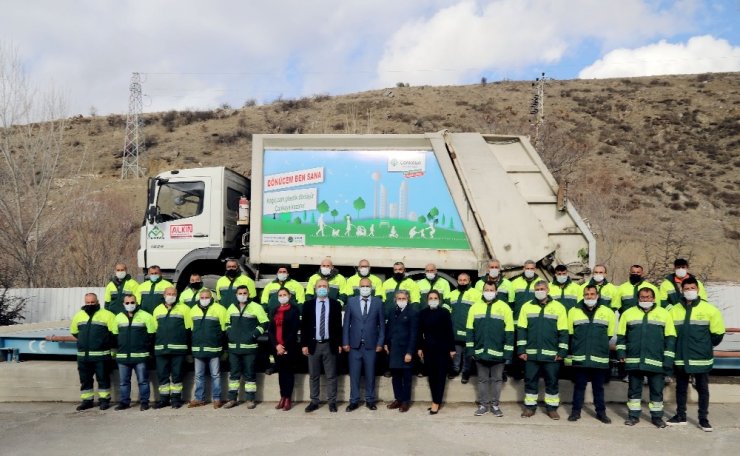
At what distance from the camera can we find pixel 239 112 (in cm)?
4591

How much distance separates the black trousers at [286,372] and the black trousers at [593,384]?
Result: 141 inches

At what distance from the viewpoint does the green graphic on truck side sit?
9305 millimetres

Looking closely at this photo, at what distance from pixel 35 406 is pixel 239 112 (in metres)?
39.9

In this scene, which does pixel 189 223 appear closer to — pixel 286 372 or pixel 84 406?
pixel 84 406

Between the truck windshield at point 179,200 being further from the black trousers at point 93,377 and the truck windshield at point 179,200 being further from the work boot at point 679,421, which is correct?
the work boot at point 679,421

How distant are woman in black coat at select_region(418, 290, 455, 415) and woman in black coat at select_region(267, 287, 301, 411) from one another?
165 cm

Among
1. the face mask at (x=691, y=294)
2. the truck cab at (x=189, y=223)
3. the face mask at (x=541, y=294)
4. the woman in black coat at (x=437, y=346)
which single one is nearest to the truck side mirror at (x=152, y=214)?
the truck cab at (x=189, y=223)

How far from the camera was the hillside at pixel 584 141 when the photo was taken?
85.8ft

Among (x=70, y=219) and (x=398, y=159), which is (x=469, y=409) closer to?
(x=398, y=159)

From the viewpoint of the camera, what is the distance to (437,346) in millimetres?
7156

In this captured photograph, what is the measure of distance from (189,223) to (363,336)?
4.23 meters

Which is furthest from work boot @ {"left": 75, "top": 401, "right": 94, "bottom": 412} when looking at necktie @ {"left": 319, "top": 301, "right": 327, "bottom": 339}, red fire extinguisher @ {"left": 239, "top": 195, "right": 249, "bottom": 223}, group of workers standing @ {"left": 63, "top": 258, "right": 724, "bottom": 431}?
red fire extinguisher @ {"left": 239, "top": 195, "right": 249, "bottom": 223}

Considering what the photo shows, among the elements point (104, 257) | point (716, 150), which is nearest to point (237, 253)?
point (104, 257)

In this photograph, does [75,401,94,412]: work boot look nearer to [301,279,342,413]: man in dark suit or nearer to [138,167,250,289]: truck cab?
[138,167,250,289]: truck cab
